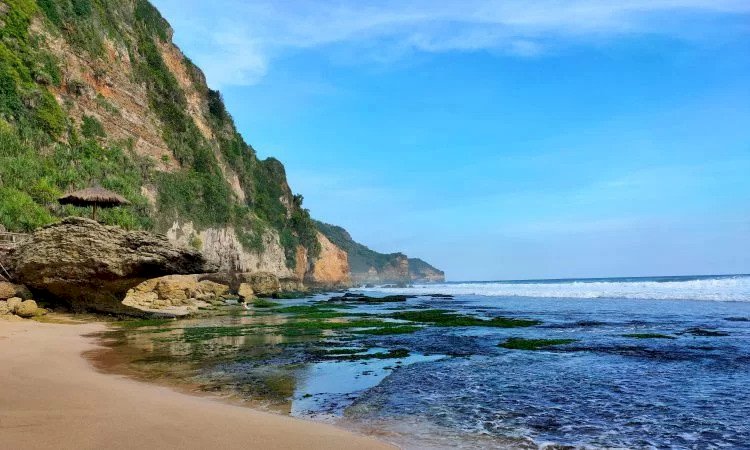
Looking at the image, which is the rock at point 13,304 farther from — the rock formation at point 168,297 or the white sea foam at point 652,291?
the white sea foam at point 652,291

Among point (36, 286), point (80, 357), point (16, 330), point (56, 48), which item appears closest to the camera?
point (80, 357)

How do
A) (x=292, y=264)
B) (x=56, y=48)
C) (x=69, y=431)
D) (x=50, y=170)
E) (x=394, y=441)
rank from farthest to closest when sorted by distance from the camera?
1. (x=292, y=264)
2. (x=56, y=48)
3. (x=50, y=170)
4. (x=394, y=441)
5. (x=69, y=431)

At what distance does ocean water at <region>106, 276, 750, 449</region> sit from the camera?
508 centimetres

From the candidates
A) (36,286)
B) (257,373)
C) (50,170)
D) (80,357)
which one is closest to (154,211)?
(50,170)

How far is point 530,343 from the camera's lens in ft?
41.1

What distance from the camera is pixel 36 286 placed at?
1789 cm

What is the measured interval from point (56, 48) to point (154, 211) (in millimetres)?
14101

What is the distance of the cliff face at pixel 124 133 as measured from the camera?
92.2ft

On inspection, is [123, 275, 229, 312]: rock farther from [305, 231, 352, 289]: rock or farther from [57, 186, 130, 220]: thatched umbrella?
[305, 231, 352, 289]: rock

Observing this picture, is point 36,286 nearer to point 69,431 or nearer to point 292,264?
point 69,431

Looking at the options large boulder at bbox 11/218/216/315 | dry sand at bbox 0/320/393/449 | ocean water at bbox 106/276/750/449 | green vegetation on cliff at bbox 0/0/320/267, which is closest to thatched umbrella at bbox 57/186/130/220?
green vegetation on cliff at bbox 0/0/320/267

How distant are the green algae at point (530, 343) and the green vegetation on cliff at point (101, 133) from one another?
22802mm

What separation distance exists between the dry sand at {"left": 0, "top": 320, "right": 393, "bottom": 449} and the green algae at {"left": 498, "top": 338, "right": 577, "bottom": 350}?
8256mm

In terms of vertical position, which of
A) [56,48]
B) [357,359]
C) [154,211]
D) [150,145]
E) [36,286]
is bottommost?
[357,359]
